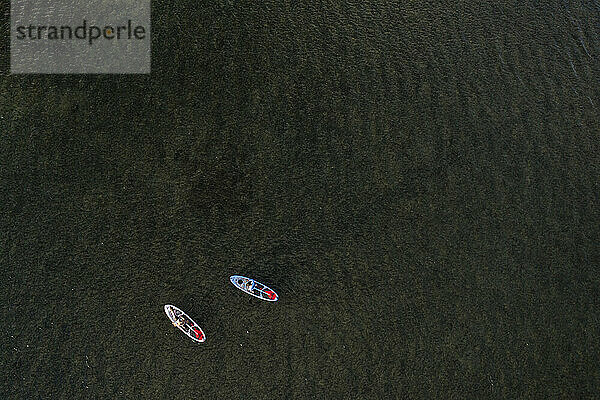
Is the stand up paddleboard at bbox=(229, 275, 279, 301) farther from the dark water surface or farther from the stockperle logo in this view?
the stockperle logo

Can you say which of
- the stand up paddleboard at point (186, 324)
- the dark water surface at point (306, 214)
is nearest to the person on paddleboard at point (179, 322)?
the stand up paddleboard at point (186, 324)

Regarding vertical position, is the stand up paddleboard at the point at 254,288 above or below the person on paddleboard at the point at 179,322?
above

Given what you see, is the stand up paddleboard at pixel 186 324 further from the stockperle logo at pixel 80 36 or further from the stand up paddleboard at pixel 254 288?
the stockperle logo at pixel 80 36

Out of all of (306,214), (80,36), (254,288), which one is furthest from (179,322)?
(80,36)

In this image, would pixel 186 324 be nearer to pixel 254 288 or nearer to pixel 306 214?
pixel 254 288

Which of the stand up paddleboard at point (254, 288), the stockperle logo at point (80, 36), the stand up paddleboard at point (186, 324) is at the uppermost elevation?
the stockperle logo at point (80, 36)

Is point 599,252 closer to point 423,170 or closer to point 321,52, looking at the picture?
point 423,170

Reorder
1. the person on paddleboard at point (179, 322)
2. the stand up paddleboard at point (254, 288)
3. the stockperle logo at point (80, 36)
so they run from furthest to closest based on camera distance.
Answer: the stockperle logo at point (80, 36) < the stand up paddleboard at point (254, 288) < the person on paddleboard at point (179, 322)
